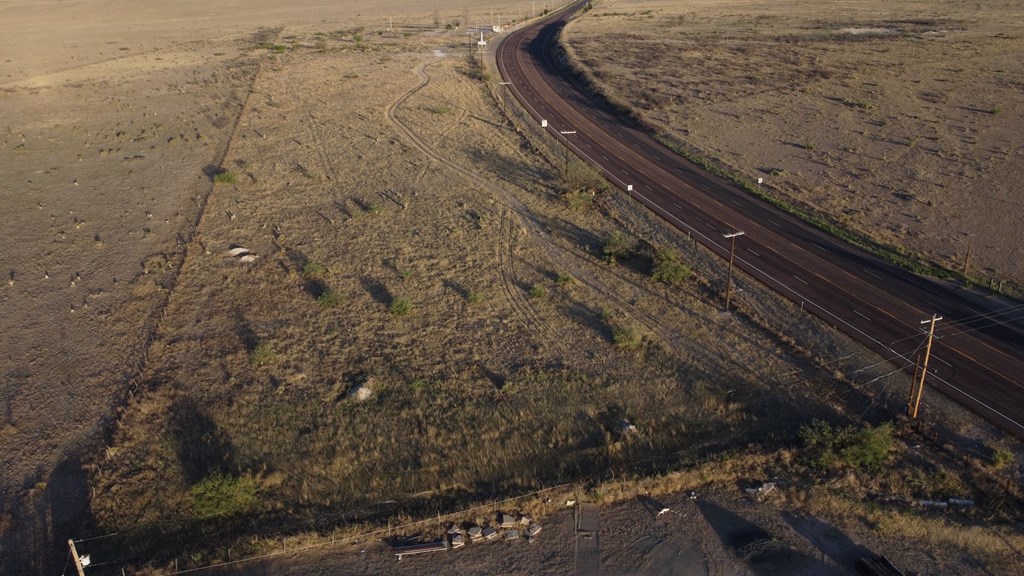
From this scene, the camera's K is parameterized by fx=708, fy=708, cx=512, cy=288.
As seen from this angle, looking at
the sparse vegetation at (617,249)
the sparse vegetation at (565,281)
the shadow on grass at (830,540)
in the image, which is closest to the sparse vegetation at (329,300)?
the sparse vegetation at (565,281)

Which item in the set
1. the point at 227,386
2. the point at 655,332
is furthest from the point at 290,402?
the point at 655,332

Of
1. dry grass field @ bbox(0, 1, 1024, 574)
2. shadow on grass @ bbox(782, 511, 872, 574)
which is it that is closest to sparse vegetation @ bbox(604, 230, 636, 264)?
dry grass field @ bbox(0, 1, 1024, 574)

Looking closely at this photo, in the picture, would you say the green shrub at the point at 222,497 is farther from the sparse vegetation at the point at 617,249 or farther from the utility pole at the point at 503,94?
the utility pole at the point at 503,94

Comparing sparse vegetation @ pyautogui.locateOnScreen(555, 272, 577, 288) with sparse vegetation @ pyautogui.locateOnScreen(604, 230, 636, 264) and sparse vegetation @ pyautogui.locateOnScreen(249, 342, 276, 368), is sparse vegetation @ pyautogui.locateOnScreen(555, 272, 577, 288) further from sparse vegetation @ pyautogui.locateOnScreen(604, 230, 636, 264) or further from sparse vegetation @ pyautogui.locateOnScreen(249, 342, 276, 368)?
sparse vegetation @ pyautogui.locateOnScreen(249, 342, 276, 368)

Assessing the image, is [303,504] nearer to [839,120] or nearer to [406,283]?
[406,283]

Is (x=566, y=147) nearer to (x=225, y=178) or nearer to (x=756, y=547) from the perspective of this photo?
(x=225, y=178)

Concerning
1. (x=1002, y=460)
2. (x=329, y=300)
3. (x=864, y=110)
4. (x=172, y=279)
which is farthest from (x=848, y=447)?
(x=864, y=110)
